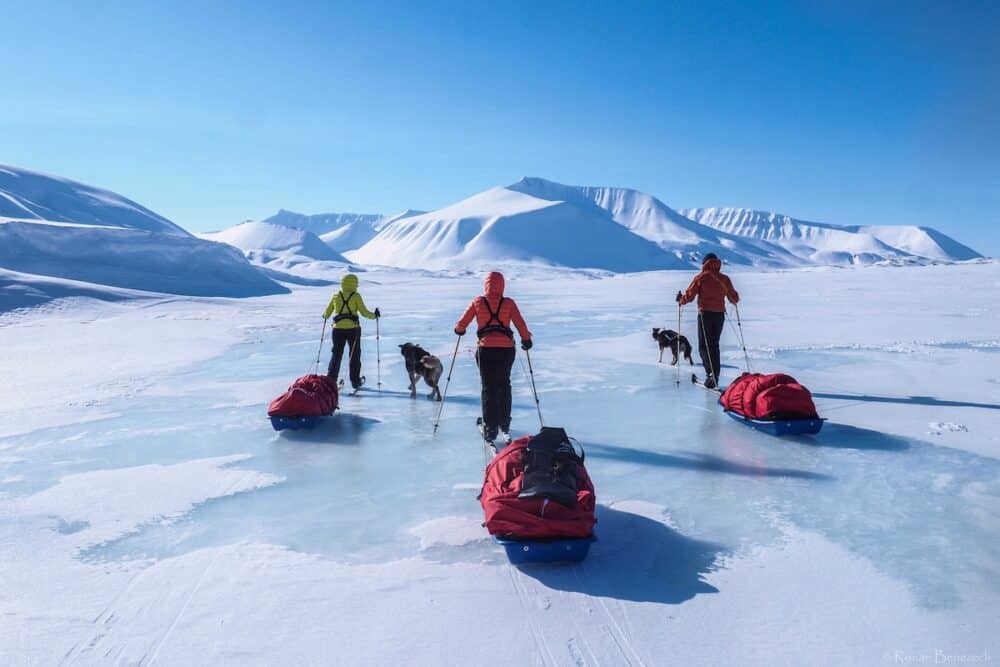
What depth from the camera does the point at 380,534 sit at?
14.4ft

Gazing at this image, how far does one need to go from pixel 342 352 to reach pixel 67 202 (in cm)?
12093

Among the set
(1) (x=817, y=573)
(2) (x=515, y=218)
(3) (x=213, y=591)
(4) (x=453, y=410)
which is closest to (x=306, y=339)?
(4) (x=453, y=410)

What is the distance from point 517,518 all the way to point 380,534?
3.99 feet

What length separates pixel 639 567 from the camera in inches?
153

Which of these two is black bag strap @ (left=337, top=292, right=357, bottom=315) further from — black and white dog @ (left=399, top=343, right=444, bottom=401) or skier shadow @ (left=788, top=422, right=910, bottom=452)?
skier shadow @ (left=788, top=422, right=910, bottom=452)

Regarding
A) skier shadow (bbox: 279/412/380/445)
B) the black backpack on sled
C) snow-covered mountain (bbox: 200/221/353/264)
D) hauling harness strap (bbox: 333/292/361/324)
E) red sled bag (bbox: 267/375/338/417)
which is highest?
snow-covered mountain (bbox: 200/221/353/264)

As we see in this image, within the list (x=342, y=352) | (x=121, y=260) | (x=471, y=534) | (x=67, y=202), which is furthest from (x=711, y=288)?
(x=67, y=202)

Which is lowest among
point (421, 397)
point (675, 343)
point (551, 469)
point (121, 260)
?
point (421, 397)

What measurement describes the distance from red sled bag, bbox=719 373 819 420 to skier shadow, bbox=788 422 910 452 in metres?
0.28

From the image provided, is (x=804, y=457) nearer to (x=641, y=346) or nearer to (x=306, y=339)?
(x=641, y=346)

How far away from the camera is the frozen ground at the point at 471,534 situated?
Answer: 3.13 metres

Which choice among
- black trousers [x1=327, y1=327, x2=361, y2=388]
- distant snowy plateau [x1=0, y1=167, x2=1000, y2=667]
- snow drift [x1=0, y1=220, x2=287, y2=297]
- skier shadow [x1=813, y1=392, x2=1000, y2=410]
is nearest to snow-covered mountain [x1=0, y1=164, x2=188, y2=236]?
snow drift [x1=0, y1=220, x2=287, y2=297]

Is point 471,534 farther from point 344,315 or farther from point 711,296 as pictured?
point 711,296

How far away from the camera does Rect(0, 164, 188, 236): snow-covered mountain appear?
299 feet
